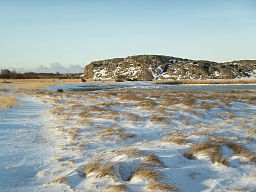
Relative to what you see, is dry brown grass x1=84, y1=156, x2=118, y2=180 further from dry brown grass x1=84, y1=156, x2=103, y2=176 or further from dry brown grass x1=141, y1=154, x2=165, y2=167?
dry brown grass x1=141, y1=154, x2=165, y2=167

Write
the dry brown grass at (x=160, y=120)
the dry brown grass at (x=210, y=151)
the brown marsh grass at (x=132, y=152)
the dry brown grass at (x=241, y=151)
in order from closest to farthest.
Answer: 1. the dry brown grass at (x=210, y=151)
2. the dry brown grass at (x=241, y=151)
3. the brown marsh grass at (x=132, y=152)
4. the dry brown grass at (x=160, y=120)

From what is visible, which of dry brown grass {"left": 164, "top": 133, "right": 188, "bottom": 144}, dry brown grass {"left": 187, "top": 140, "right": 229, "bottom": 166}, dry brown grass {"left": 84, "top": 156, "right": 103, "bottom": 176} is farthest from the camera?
dry brown grass {"left": 164, "top": 133, "right": 188, "bottom": 144}

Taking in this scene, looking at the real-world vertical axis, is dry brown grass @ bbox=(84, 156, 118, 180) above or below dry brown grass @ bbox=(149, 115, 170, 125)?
below

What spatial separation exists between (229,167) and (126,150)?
2.35 meters

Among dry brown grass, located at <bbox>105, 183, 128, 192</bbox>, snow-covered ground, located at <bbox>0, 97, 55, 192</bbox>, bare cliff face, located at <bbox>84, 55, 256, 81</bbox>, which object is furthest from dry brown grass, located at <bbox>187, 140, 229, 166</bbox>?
bare cliff face, located at <bbox>84, 55, 256, 81</bbox>

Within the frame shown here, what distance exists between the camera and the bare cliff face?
94.2m

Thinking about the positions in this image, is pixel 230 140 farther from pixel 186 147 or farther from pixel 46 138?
pixel 46 138

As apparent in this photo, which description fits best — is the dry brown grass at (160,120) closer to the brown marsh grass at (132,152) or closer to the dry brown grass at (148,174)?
the brown marsh grass at (132,152)

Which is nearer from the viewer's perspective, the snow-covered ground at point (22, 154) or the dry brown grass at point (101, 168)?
the snow-covered ground at point (22, 154)

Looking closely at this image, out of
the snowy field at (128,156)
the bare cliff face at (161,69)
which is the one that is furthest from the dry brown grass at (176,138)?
the bare cliff face at (161,69)

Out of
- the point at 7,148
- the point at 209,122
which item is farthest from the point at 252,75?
the point at 7,148

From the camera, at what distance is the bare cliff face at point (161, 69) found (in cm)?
9419

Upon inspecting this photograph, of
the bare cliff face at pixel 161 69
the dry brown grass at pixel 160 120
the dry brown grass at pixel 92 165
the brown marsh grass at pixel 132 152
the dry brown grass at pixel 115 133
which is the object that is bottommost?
the dry brown grass at pixel 92 165

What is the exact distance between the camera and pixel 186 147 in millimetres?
5340
